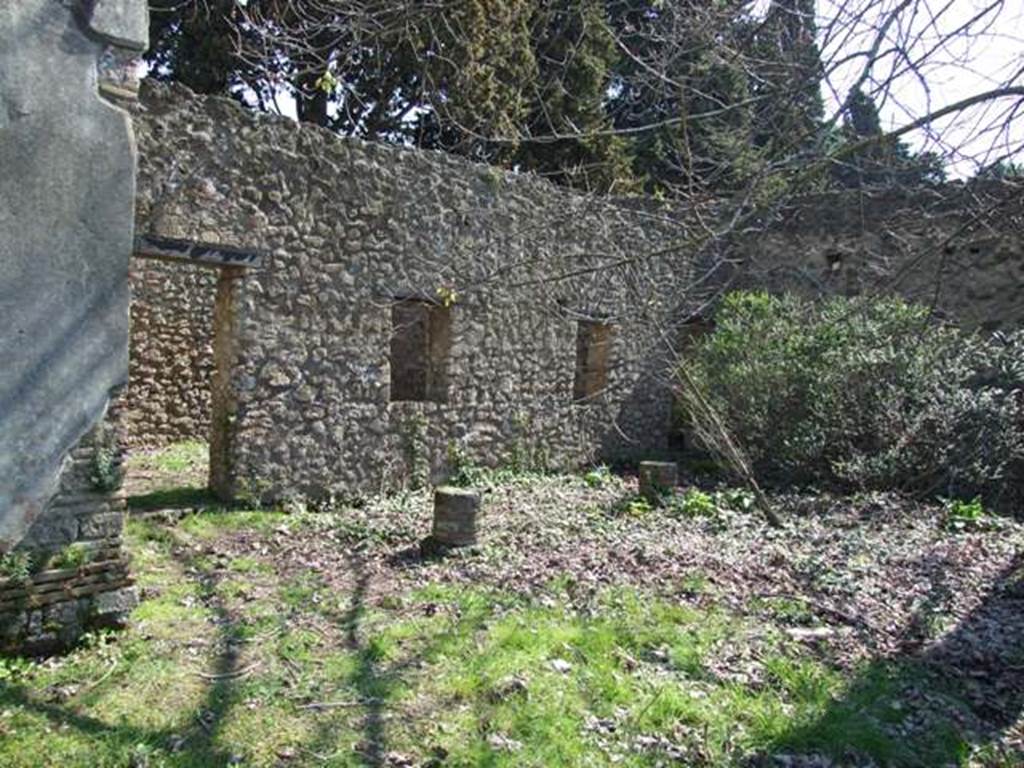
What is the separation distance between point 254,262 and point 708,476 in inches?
244

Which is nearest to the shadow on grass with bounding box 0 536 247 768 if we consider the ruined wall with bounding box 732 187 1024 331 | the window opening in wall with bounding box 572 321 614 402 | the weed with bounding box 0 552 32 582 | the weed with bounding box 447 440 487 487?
the weed with bounding box 0 552 32 582

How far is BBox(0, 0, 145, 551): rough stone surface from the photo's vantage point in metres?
1.17

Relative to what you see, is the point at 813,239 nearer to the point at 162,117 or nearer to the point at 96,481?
the point at 162,117

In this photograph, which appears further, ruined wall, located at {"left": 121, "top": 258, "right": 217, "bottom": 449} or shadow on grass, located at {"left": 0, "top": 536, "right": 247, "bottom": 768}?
ruined wall, located at {"left": 121, "top": 258, "right": 217, "bottom": 449}

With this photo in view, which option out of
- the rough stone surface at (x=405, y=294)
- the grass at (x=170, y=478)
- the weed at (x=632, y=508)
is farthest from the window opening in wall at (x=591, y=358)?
the grass at (x=170, y=478)

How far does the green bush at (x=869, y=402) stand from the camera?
9.06 metres

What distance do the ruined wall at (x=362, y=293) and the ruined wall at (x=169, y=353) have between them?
126 inches

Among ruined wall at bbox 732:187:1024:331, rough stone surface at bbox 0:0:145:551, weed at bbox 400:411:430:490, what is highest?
ruined wall at bbox 732:187:1024:331

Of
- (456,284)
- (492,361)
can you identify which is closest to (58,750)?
(456,284)

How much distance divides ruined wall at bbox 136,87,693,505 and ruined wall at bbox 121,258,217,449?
3200 millimetres

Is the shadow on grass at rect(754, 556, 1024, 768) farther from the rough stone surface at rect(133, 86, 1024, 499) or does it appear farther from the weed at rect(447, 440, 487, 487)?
the weed at rect(447, 440, 487, 487)

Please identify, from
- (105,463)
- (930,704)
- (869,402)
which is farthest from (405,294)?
(930,704)

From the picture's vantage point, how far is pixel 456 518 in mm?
6383

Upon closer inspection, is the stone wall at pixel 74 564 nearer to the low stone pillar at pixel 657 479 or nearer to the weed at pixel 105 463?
the weed at pixel 105 463
